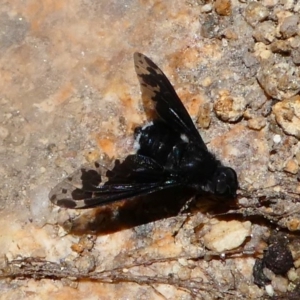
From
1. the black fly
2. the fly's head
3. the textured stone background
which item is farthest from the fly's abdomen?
the fly's head

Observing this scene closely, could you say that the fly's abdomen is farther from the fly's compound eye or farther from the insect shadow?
the fly's compound eye

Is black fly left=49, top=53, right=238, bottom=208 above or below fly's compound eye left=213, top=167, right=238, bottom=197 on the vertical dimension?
above

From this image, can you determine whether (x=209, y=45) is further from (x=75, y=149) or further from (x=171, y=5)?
(x=75, y=149)

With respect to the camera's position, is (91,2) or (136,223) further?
(91,2)

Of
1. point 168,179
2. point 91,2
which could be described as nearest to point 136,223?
point 168,179

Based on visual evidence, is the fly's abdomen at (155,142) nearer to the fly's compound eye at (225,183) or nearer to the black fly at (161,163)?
the black fly at (161,163)

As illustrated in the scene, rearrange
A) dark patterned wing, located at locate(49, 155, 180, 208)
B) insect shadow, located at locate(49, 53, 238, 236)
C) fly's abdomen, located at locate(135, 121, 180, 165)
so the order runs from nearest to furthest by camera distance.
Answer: dark patterned wing, located at locate(49, 155, 180, 208) < insect shadow, located at locate(49, 53, 238, 236) < fly's abdomen, located at locate(135, 121, 180, 165)

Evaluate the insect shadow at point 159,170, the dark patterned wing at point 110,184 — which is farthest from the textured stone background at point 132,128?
the dark patterned wing at point 110,184
